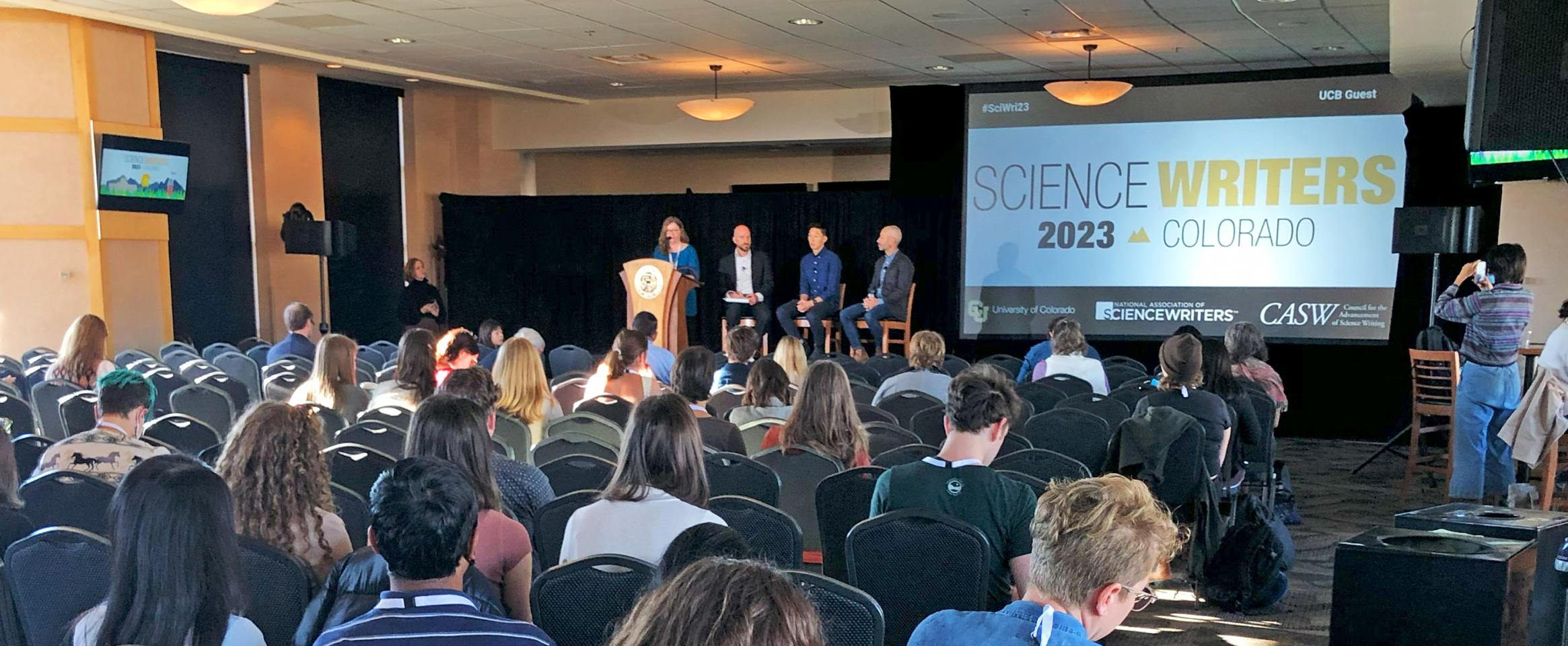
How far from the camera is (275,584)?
284 cm

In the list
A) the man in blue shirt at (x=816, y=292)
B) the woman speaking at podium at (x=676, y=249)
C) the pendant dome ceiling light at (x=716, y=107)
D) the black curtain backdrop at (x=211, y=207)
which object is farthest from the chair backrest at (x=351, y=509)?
the black curtain backdrop at (x=211, y=207)

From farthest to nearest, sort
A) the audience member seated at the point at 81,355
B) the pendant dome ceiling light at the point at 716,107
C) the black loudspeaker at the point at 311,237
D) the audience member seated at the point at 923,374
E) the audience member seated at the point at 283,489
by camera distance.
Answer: the black loudspeaker at the point at 311,237 < the pendant dome ceiling light at the point at 716,107 < the audience member seated at the point at 81,355 < the audience member seated at the point at 923,374 < the audience member seated at the point at 283,489

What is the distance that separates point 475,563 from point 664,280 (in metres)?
8.98

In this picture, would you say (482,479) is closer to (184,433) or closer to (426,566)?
(426,566)

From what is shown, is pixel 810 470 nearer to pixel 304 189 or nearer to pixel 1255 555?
pixel 1255 555

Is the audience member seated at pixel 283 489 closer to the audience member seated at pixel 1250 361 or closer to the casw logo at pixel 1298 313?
the audience member seated at pixel 1250 361

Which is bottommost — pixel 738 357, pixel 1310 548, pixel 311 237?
pixel 1310 548

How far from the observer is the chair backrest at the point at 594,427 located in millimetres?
5219

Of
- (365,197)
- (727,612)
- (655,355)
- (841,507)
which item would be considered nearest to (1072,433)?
(841,507)

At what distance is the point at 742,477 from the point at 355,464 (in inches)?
53.4

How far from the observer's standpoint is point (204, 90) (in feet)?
40.9

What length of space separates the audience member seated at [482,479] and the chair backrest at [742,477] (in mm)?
920

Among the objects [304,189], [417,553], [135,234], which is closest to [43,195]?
[135,234]

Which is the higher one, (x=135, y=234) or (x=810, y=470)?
(x=135, y=234)
